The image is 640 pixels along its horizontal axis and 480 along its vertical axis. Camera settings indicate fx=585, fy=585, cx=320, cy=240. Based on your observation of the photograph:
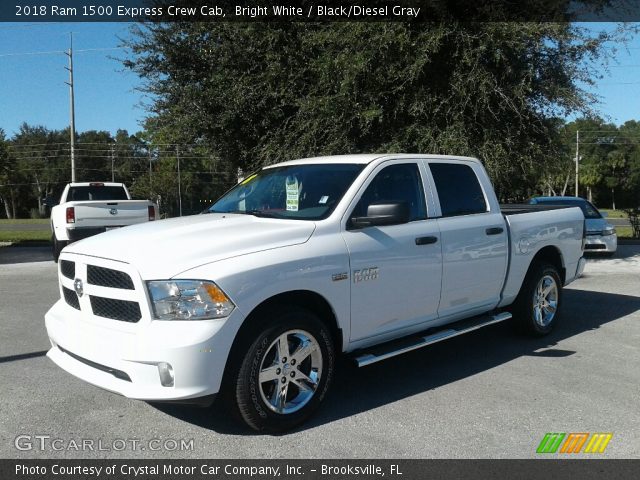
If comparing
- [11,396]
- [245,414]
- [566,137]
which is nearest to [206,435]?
[245,414]

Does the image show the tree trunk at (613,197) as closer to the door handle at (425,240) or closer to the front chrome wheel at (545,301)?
the front chrome wheel at (545,301)

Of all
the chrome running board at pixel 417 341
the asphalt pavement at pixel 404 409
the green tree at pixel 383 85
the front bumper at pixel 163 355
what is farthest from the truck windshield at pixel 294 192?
the green tree at pixel 383 85

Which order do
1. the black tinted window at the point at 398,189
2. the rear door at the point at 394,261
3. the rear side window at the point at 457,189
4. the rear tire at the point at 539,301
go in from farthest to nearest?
the rear tire at the point at 539,301
the rear side window at the point at 457,189
the black tinted window at the point at 398,189
the rear door at the point at 394,261

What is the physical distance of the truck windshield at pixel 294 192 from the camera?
461 cm

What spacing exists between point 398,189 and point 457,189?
87 centimetres

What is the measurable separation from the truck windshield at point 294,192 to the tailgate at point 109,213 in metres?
6.83

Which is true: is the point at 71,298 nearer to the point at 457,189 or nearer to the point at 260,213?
the point at 260,213

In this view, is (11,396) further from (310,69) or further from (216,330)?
(310,69)

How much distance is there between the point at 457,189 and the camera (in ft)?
18.4

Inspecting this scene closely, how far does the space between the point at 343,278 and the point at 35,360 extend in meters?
3.39

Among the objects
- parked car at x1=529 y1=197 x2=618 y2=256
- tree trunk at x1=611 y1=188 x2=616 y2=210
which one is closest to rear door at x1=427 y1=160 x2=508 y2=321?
parked car at x1=529 y1=197 x2=618 y2=256

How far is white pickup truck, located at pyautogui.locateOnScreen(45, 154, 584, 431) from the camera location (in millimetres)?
3569

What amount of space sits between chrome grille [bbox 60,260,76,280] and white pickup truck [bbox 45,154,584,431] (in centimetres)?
1

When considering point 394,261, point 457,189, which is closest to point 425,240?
point 394,261
